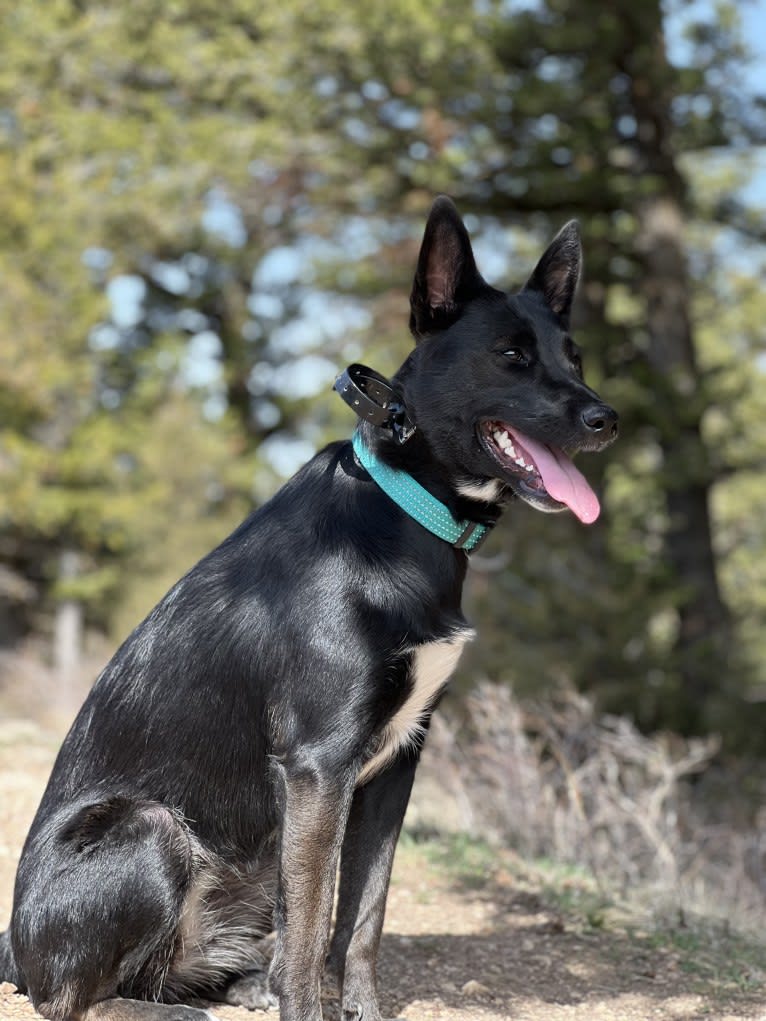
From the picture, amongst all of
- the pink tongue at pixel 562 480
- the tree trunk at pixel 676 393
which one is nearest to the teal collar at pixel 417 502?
the pink tongue at pixel 562 480

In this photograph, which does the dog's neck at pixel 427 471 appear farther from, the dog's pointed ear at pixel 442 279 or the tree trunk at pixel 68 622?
the tree trunk at pixel 68 622

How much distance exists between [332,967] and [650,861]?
383cm

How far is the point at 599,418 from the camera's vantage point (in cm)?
332

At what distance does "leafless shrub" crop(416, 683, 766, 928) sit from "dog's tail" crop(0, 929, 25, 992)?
9.56ft

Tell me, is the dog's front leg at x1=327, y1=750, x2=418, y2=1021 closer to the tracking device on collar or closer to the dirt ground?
the dirt ground

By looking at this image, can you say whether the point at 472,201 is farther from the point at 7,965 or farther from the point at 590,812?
the point at 7,965

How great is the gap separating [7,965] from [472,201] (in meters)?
12.1

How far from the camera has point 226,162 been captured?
1415 centimetres

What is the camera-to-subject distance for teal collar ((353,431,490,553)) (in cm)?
346

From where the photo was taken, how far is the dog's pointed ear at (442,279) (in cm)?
349

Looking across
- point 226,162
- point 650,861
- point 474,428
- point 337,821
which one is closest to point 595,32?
point 226,162

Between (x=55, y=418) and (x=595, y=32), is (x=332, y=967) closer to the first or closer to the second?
(x=595, y=32)

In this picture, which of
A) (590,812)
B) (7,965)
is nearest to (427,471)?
(7,965)

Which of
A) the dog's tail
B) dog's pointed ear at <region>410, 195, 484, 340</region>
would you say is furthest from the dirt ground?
dog's pointed ear at <region>410, 195, 484, 340</region>
